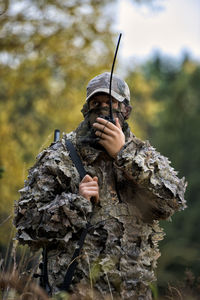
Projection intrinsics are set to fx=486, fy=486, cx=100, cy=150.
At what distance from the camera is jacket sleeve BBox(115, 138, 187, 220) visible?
2809 millimetres

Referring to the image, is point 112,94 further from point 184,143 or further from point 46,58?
point 184,143

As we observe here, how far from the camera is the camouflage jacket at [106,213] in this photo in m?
2.79

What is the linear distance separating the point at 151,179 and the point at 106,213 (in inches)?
14.6

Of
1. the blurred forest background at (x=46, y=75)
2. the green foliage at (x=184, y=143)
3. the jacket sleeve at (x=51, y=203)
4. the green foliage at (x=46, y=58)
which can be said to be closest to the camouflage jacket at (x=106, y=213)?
the jacket sleeve at (x=51, y=203)

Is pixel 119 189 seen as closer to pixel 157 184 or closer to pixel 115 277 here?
pixel 157 184

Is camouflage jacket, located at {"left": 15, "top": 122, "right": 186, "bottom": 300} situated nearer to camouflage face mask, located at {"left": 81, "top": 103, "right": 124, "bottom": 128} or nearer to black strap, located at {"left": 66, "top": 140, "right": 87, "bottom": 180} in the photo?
black strap, located at {"left": 66, "top": 140, "right": 87, "bottom": 180}

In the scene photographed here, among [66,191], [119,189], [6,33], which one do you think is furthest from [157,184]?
[6,33]

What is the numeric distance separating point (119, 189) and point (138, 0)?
819cm

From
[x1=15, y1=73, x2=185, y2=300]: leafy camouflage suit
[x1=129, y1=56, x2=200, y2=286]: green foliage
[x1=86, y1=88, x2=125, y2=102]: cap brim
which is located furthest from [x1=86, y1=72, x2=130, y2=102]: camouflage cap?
[x1=129, y1=56, x2=200, y2=286]: green foliage

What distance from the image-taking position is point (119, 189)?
120 inches

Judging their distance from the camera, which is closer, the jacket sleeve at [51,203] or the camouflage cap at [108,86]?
the jacket sleeve at [51,203]

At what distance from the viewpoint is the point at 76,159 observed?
3043 mm

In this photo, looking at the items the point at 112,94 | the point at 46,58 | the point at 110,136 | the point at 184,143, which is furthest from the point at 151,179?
the point at 184,143

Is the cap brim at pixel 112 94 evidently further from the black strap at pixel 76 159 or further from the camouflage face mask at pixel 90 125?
the black strap at pixel 76 159
